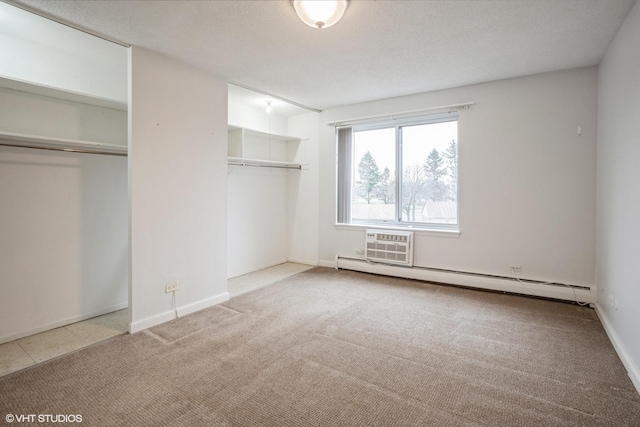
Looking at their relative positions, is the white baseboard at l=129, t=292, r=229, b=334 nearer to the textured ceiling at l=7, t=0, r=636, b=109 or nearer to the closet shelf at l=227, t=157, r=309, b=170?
the closet shelf at l=227, t=157, r=309, b=170

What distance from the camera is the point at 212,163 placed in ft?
11.1

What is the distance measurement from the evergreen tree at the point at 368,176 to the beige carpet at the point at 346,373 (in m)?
2.10

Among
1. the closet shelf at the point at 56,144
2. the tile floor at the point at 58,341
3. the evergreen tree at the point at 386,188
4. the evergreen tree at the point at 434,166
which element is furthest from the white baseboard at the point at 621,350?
the closet shelf at the point at 56,144

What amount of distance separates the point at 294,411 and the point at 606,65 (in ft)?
12.9

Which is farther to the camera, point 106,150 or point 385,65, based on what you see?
point 385,65

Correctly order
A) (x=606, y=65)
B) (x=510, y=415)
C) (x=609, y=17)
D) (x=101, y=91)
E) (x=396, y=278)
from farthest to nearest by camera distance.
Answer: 1. (x=396, y=278)
2. (x=101, y=91)
3. (x=606, y=65)
4. (x=609, y=17)
5. (x=510, y=415)

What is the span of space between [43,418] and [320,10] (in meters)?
2.96

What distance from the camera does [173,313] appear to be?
3010 millimetres

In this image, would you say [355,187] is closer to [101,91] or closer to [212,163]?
[212,163]

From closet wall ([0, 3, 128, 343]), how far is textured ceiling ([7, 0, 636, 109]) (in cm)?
71

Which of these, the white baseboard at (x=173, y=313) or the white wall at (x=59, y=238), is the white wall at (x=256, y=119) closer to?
the white wall at (x=59, y=238)

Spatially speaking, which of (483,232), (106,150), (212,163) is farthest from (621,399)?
(106,150)

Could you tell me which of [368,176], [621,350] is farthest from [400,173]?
[621,350]

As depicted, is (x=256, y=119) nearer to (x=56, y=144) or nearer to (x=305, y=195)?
(x=305, y=195)
